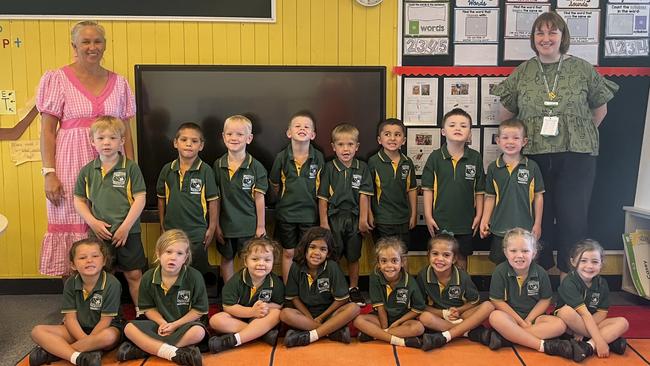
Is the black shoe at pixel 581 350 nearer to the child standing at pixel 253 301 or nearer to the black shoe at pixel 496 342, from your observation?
the black shoe at pixel 496 342

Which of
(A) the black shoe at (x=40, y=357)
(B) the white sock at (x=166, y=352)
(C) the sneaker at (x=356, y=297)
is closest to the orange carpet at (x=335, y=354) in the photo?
Result: (B) the white sock at (x=166, y=352)

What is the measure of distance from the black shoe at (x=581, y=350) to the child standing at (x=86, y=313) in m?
2.15

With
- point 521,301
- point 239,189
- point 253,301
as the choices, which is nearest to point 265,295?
point 253,301

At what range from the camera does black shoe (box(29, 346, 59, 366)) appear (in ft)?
8.52

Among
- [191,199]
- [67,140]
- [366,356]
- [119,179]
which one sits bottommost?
[366,356]

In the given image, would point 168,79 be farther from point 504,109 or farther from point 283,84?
point 504,109

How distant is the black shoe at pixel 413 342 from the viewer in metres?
2.79

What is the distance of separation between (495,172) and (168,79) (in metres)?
2.05

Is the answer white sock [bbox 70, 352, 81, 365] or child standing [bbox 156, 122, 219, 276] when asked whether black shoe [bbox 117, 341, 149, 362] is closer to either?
white sock [bbox 70, 352, 81, 365]

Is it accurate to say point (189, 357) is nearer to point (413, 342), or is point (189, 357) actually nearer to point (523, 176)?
point (413, 342)

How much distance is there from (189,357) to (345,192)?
1313 millimetres

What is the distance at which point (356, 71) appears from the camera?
357 cm

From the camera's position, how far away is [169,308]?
109 inches

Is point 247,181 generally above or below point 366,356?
above
